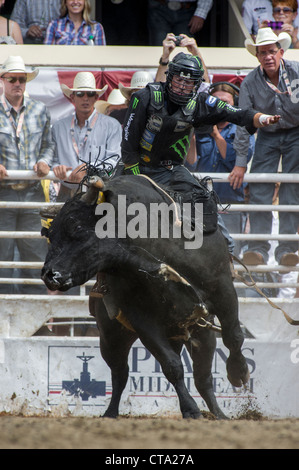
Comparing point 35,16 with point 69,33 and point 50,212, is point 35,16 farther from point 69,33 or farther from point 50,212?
point 50,212

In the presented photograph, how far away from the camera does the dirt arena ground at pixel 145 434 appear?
4.08 metres

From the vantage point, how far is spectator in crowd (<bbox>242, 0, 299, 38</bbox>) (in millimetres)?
10688

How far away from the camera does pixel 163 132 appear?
5844 mm

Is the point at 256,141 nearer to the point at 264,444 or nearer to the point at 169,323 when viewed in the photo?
the point at 169,323

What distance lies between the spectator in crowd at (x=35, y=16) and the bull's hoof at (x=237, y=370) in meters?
6.20

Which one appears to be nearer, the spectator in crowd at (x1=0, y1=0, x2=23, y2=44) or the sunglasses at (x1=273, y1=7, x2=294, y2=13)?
the sunglasses at (x1=273, y1=7, x2=294, y2=13)

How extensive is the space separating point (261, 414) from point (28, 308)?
8.42 feet

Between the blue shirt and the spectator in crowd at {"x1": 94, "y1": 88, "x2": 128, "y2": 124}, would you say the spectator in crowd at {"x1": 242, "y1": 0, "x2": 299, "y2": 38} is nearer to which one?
the spectator in crowd at {"x1": 94, "y1": 88, "x2": 128, "y2": 124}

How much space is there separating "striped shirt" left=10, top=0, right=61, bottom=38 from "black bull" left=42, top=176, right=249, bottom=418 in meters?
5.66

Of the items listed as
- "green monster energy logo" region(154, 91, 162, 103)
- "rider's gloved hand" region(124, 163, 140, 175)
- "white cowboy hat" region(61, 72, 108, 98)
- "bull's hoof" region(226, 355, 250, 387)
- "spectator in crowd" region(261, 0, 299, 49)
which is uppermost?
"spectator in crowd" region(261, 0, 299, 49)

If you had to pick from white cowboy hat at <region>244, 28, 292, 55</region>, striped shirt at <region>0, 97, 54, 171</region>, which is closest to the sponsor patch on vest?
white cowboy hat at <region>244, 28, 292, 55</region>

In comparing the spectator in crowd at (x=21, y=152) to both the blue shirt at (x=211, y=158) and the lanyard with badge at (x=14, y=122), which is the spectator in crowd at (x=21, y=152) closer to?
the lanyard with badge at (x=14, y=122)

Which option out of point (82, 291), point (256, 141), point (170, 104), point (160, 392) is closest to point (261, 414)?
point (160, 392)

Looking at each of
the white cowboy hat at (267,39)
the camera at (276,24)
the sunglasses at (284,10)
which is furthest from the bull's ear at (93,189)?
the sunglasses at (284,10)
